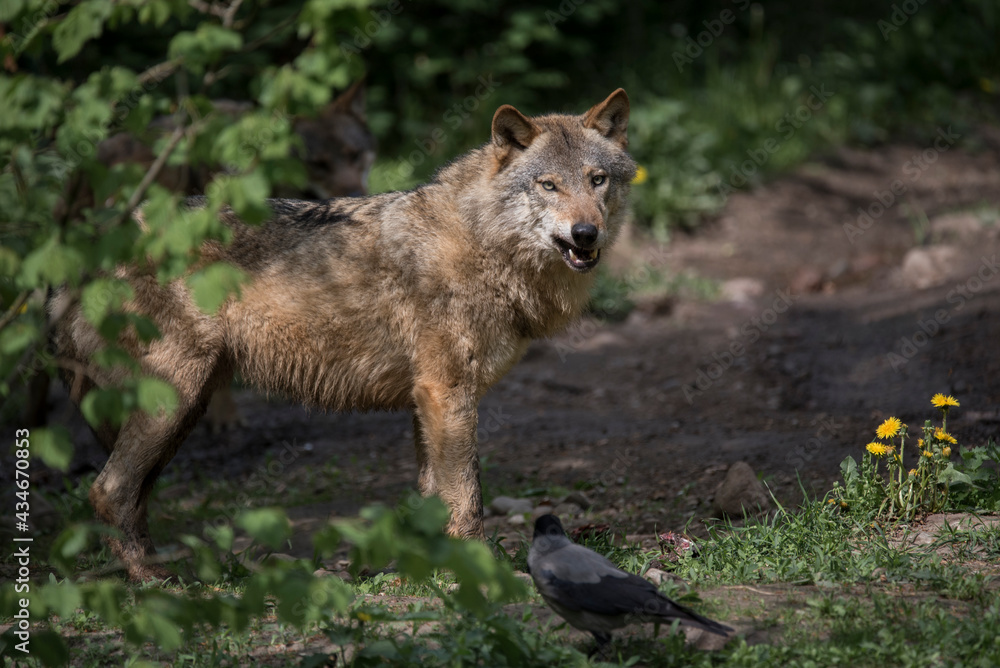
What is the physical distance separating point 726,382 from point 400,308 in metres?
3.93

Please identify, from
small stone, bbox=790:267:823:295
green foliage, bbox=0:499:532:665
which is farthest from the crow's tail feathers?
small stone, bbox=790:267:823:295

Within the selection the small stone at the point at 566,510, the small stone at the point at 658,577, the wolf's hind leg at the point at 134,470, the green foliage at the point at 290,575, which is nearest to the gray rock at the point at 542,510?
the small stone at the point at 566,510

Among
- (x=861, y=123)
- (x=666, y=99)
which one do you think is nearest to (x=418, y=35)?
(x=666, y=99)

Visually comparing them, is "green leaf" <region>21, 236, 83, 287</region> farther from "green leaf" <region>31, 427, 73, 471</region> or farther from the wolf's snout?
the wolf's snout

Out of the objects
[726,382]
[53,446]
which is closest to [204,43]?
[53,446]

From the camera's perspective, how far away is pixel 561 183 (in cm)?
470

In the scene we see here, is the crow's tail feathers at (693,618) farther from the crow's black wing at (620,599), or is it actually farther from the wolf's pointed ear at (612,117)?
the wolf's pointed ear at (612,117)

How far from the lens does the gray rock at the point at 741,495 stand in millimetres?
4824

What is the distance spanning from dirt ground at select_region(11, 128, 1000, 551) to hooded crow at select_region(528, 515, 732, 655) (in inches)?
72.0

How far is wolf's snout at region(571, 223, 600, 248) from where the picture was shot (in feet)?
14.7

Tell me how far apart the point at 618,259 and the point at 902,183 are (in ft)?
14.1

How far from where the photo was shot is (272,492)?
20.3 feet

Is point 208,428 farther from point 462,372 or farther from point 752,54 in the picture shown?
point 752,54

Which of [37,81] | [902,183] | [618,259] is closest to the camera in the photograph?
[37,81]
